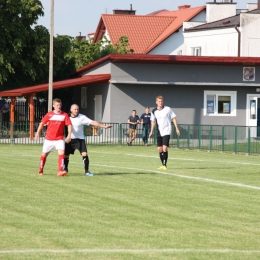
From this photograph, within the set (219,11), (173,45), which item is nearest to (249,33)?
(173,45)

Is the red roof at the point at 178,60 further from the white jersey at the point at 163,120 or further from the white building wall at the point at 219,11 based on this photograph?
the white building wall at the point at 219,11

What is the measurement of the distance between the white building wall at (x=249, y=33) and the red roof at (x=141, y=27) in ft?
45.5

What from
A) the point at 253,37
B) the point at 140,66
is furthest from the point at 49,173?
the point at 253,37

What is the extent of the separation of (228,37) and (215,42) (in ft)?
4.49

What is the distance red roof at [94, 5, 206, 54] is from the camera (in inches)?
3012

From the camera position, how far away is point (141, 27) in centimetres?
7944

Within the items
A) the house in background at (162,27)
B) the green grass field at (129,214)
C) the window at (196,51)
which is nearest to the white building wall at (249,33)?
the window at (196,51)

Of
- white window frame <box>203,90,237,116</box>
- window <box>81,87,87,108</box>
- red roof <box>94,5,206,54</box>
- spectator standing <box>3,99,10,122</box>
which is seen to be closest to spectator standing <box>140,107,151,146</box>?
white window frame <box>203,90,237,116</box>

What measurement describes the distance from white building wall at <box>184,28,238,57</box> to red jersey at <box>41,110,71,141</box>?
43749 millimetres

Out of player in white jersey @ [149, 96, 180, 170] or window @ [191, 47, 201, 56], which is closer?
player in white jersey @ [149, 96, 180, 170]

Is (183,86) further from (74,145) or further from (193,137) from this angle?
(74,145)

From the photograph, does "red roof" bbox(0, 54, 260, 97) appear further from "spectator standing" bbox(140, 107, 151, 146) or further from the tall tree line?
the tall tree line

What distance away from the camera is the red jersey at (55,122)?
63.3 feet

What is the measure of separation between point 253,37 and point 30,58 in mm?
17334
